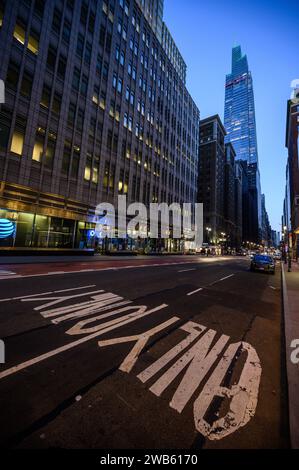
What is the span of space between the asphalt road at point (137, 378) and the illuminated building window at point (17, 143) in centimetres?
2126

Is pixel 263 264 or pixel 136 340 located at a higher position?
pixel 263 264

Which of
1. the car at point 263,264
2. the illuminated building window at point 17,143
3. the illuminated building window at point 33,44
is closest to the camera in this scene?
the car at point 263,264

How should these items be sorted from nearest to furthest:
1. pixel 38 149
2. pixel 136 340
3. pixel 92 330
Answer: pixel 136 340 → pixel 92 330 → pixel 38 149

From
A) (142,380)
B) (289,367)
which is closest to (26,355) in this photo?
(142,380)

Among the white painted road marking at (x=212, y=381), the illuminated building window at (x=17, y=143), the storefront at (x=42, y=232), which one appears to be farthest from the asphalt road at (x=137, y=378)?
the illuminated building window at (x=17, y=143)

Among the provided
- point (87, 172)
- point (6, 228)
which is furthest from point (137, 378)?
point (87, 172)

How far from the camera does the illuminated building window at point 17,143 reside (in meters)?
21.7

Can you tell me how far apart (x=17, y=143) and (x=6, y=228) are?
9.10 metres

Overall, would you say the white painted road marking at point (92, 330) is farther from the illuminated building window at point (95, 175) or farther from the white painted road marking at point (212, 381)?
the illuminated building window at point (95, 175)

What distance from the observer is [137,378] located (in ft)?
10.2

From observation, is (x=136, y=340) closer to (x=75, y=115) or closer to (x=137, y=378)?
(x=137, y=378)

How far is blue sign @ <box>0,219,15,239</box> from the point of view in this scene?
69.7 ft

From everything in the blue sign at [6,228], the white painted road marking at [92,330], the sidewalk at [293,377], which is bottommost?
the sidewalk at [293,377]

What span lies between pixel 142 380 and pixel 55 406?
1184 millimetres
